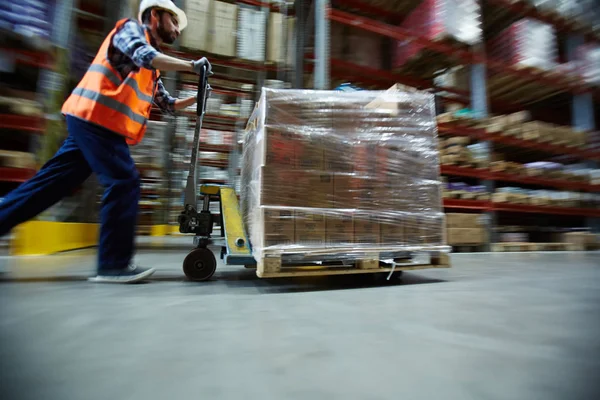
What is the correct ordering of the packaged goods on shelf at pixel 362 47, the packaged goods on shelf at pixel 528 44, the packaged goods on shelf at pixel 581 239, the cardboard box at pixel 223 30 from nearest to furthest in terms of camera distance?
1. the cardboard box at pixel 223 30
2. the packaged goods on shelf at pixel 362 47
3. the packaged goods on shelf at pixel 528 44
4. the packaged goods on shelf at pixel 581 239

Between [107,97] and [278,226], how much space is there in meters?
1.29

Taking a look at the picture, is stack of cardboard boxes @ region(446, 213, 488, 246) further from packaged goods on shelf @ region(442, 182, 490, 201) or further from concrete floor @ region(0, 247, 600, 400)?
concrete floor @ region(0, 247, 600, 400)

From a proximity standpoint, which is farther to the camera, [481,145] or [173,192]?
[173,192]

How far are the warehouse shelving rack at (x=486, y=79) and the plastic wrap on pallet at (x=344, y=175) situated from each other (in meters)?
1.85

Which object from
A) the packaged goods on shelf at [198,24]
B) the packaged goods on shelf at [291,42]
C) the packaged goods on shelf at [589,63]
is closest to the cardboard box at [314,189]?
the packaged goods on shelf at [291,42]

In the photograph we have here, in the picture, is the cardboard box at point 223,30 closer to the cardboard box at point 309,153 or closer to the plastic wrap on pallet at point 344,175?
the plastic wrap on pallet at point 344,175

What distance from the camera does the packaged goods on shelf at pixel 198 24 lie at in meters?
4.29

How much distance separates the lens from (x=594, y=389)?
0.77m

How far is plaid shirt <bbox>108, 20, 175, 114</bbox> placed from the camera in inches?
67.6

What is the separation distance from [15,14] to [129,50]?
7.07ft

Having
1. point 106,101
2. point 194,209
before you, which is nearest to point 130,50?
point 106,101

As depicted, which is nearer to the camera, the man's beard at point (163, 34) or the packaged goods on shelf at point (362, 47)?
the man's beard at point (163, 34)

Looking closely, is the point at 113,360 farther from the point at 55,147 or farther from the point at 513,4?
the point at 513,4

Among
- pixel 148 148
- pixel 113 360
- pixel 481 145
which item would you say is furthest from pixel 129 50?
pixel 481 145
